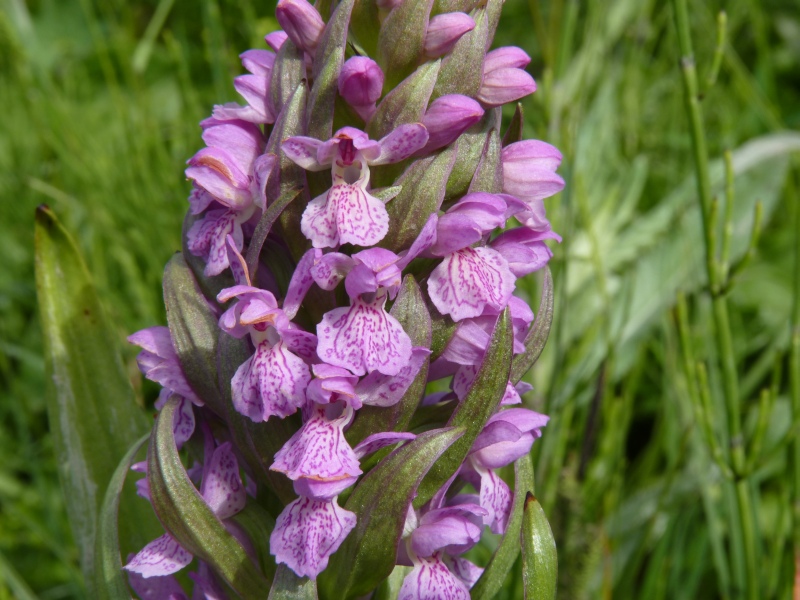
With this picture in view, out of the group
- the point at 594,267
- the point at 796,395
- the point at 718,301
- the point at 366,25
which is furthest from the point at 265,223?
the point at 594,267

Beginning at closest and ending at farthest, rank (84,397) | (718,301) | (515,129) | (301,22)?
(301,22), (515,129), (84,397), (718,301)

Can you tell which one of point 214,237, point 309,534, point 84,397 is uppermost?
point 214,237

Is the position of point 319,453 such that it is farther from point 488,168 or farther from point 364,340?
point 488,168

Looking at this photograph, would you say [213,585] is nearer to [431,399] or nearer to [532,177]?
[431,399]

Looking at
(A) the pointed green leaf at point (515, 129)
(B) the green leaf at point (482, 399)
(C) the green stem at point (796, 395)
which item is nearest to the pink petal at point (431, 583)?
(B) the green leaf at point (482, 399)

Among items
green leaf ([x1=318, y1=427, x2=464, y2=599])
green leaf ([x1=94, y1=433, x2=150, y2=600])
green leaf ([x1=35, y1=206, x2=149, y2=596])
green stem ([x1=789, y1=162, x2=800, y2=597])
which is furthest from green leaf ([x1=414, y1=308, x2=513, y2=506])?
green stem ([x1=789, y1=162, x2=800, y2=597])

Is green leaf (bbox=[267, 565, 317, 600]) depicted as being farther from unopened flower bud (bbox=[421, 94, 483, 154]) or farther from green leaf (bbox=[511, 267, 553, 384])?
unopened flower bud (bbox=[421, 94, 483, 154])
